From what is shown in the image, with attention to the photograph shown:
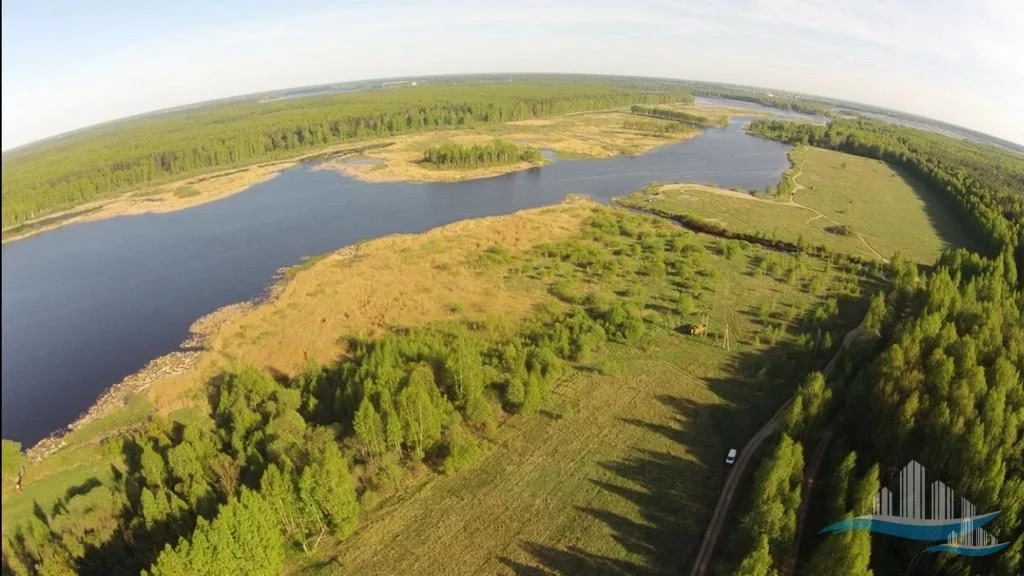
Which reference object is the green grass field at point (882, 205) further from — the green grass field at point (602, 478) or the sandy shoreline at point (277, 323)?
the sandy shoreline at point (277, 323)

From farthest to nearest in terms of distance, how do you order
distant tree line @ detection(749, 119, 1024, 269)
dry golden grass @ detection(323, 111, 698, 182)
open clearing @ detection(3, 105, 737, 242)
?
1. dry golden grass @ detection(323, 111, 698, 182)
2. open clearing @ detection(3, 105, 737, 242)
3. distant tree line @ detection(749, 119, 1024, 269)

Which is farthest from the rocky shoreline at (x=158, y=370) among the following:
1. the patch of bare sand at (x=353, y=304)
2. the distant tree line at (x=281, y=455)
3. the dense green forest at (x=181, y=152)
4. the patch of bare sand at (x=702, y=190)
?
the patch of bare sand at (x=702, y=190)

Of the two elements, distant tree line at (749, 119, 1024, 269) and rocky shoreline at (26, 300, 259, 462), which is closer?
rocky shoreline at (26, 300, 259, 462)

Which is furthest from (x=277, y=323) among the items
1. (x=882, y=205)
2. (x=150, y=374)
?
(x=882, y=205)

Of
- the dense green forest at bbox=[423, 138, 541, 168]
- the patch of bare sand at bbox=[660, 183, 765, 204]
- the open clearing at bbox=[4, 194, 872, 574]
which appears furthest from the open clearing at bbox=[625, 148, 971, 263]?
the dense green forest at bbox=[423, 138, 541, 168]

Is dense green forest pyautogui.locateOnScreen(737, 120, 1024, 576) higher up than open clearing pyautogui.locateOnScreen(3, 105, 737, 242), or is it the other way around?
open clearing pyautogui.locateOnScreen(3, 105, 737, 242)

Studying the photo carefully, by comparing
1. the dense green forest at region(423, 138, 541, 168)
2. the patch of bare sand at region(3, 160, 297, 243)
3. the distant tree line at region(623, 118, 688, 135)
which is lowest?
the patch of bare sand at region(3, 160, 297, 243)

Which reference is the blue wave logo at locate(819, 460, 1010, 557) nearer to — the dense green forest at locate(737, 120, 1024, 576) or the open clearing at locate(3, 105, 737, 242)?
the dense green forest at locate(737, 120, 1024, 576)
